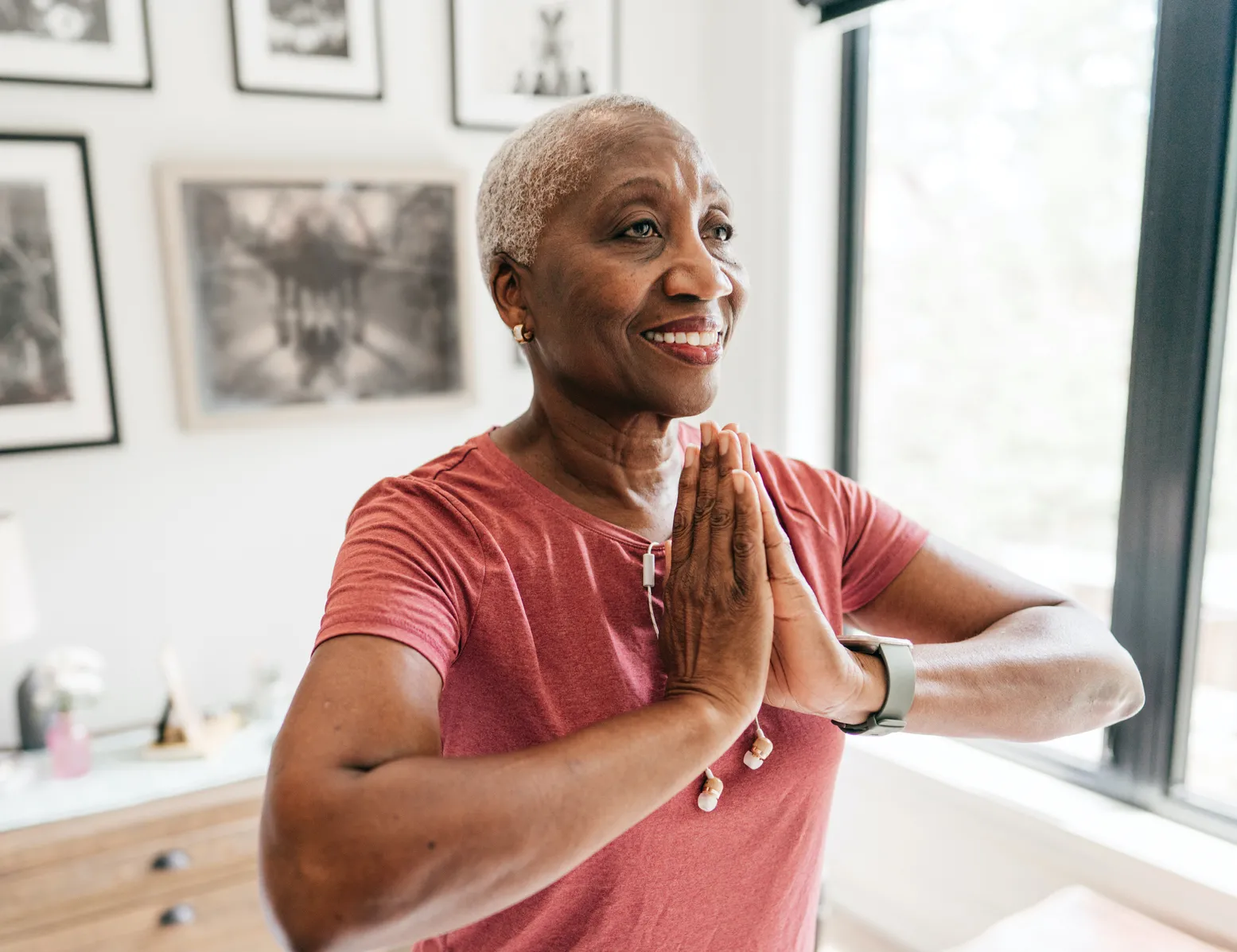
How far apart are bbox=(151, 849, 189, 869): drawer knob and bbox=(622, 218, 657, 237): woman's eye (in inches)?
59.7

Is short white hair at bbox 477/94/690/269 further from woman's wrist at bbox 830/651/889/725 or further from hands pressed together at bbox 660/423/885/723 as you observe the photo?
woman's wrist at bbox 830/651/889/725

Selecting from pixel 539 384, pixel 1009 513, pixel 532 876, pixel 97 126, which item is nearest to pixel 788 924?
pixel 532 876

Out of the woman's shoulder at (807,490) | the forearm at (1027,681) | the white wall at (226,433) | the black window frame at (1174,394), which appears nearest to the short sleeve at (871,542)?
the woman's shoulder at (807,490)

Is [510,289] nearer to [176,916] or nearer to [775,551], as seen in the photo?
[775,551]

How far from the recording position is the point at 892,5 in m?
2.05

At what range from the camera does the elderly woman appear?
71 cm

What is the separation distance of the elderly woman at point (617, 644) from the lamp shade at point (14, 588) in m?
1.27

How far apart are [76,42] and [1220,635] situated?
8.38ft

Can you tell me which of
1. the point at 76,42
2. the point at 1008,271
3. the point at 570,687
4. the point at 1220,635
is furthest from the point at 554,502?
the point at 76,42

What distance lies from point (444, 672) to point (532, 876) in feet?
0.62

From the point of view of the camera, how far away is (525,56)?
234 centimetres

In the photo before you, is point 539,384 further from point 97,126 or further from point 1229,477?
point 97,126

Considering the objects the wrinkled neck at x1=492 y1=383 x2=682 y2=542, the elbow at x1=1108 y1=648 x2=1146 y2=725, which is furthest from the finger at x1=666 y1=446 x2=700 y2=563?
the elbow at x1=1108 y1=648 x2=1146 y2=725

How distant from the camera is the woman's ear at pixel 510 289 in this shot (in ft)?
3.44
